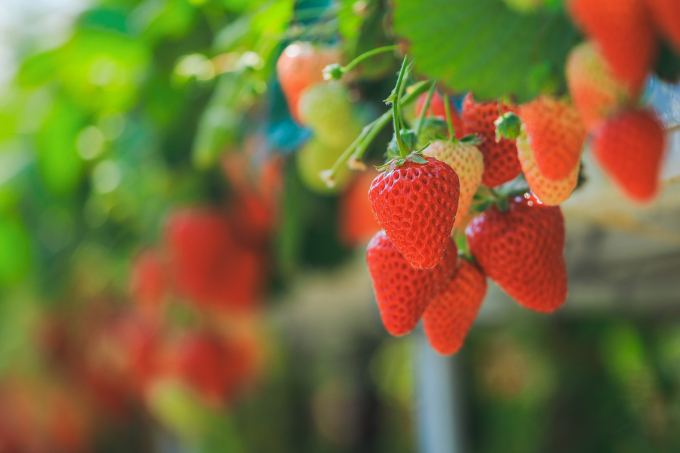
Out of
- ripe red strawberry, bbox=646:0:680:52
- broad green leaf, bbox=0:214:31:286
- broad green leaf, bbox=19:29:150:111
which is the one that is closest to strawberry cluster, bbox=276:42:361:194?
ripe red strawberry, bbox=646:0:680:52

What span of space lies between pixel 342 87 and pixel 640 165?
0.82ft

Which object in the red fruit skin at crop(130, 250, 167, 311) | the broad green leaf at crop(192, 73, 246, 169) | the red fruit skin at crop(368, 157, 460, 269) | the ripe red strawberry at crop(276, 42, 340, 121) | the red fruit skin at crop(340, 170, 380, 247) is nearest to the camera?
the red fruit skin at crop(368, 157, 460, 269)

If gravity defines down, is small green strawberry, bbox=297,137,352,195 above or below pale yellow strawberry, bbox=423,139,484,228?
below

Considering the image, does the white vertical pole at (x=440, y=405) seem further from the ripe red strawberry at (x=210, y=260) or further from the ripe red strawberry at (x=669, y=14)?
the ripe red strawberry at (x=669, y=14)

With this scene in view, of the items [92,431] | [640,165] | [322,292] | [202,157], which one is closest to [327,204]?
[202,157]

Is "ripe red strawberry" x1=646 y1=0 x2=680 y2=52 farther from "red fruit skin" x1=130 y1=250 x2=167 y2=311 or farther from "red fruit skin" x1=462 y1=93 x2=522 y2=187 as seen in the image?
"red fruit skin" x1=130 y1=250 x2=167 y2=311

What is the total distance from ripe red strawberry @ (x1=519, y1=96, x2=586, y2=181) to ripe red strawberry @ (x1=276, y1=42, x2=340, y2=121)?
20 cm

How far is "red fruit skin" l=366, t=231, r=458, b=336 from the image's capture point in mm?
376

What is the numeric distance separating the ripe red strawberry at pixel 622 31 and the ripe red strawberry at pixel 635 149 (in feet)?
0.14

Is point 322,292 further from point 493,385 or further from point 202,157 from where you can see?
point 202,157

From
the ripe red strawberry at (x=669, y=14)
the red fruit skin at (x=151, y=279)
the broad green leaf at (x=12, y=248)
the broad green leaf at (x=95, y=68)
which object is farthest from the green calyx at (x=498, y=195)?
the broad green leaf at (x=12, y=248)

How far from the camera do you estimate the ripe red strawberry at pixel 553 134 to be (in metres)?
0.36

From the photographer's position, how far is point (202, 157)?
0.75 m

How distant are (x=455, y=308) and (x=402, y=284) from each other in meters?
0.04
